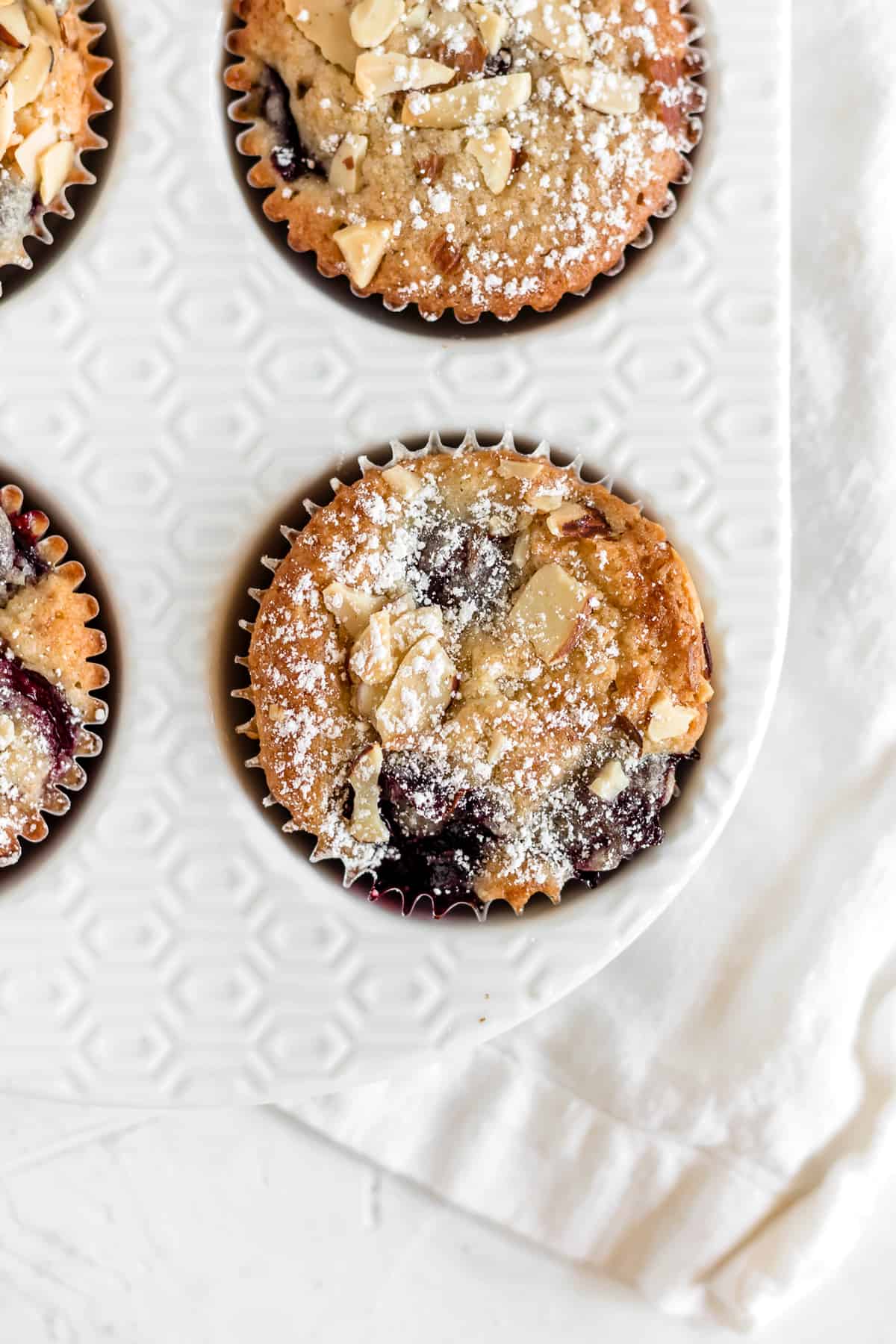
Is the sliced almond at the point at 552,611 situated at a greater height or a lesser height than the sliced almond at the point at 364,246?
lesser

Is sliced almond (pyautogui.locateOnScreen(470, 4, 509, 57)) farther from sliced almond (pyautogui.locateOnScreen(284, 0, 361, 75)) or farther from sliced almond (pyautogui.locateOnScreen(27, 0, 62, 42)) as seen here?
sliced almond (pyautogui.locateOnScreen(27, 0, 62, 42))

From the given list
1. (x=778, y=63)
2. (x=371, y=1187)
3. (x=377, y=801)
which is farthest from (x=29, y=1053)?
(x=778, y=63)

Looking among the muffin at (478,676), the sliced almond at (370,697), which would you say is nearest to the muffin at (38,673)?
the muffin at (478,676)

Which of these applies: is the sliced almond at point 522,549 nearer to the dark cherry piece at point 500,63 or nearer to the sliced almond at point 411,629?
the sliced almond at point 411,629

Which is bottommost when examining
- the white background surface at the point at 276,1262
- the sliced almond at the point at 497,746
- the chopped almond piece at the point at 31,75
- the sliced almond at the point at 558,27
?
the white background surface at the point at 276,1262

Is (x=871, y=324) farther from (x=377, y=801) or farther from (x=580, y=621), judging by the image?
(x=377, y=801)

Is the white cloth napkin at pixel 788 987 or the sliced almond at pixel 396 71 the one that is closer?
the sliced almond at pixel 396 71
